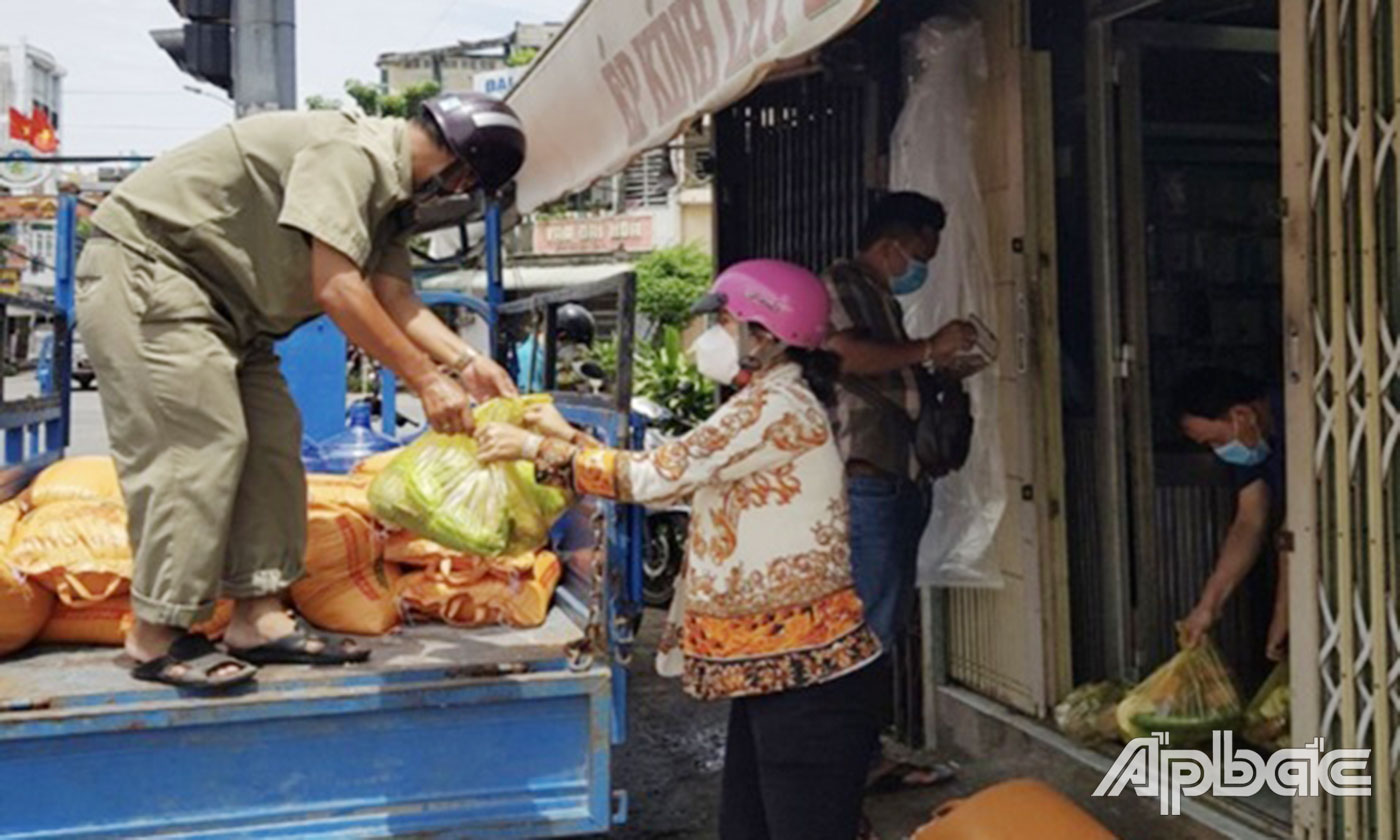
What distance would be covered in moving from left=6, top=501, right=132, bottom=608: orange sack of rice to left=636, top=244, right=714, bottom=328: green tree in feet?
60.7

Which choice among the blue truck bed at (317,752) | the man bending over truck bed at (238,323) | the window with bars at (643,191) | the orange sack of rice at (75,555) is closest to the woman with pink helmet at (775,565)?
the blue truck bed at (317,752)

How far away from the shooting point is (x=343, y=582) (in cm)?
297

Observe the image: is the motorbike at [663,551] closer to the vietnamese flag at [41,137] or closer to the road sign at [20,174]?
the road sign at [20,174]

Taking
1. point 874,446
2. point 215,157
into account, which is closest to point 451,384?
point 215,157

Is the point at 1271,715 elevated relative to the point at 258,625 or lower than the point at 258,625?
lower

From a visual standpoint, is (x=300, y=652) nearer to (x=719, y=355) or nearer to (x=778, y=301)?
(x=719, y=355)

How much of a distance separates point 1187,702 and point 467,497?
78.9 inches

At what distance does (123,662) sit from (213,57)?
427 centimetres

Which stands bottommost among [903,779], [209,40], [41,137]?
[903,779]

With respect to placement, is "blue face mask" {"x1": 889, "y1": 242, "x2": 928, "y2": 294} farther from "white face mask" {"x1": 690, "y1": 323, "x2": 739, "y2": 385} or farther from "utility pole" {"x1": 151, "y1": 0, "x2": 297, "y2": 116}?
"utility pole" {"x1": 151, "y1": 0, "x2": 297, "y2": 116}

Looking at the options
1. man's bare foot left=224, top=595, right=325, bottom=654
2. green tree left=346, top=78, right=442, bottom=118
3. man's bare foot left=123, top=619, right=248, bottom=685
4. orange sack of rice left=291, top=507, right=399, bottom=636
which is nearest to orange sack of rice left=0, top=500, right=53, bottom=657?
man's bare foot left=123, top=619, right=248, bottom=685

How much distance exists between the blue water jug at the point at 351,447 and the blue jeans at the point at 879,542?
2.07 meters

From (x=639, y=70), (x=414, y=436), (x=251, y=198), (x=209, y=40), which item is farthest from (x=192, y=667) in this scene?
(x=209, y=40)

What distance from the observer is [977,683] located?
4180 mm
